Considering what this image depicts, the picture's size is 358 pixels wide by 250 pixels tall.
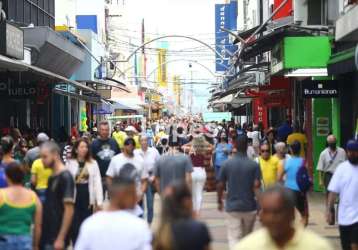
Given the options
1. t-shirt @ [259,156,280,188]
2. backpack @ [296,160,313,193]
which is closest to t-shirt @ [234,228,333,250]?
backpack @ [296,160,313,193]

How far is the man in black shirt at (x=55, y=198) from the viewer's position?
859 centimetres

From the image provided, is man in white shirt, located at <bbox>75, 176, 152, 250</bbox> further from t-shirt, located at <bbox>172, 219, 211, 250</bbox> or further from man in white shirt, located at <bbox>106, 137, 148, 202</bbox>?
man in white shirt, located at <bbox>106, 137, 148, 202</bbox>

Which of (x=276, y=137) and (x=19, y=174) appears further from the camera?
(x=276, y=137)

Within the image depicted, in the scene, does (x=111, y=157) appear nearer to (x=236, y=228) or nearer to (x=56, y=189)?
(x=236, y=228)

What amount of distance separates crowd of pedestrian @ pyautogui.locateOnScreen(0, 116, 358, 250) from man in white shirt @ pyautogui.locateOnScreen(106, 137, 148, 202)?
0.02 meters

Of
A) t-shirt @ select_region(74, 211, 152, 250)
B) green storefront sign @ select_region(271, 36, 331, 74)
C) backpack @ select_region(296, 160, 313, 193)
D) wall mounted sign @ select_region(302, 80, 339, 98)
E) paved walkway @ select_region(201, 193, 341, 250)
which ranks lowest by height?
paved walkway @ select_region(201, 193, 341, 250)

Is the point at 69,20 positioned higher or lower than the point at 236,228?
higher

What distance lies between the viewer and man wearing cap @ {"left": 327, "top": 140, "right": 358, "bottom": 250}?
29.3 feet

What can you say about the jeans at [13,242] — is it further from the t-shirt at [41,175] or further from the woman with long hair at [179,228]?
the woman with long hair at [179,228]

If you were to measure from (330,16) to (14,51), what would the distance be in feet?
26.0

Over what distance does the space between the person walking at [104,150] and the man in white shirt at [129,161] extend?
68cm

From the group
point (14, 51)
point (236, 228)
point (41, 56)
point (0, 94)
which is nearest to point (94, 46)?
point (41, 56)

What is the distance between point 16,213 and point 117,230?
2169 millimetres

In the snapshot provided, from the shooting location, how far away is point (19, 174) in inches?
302
